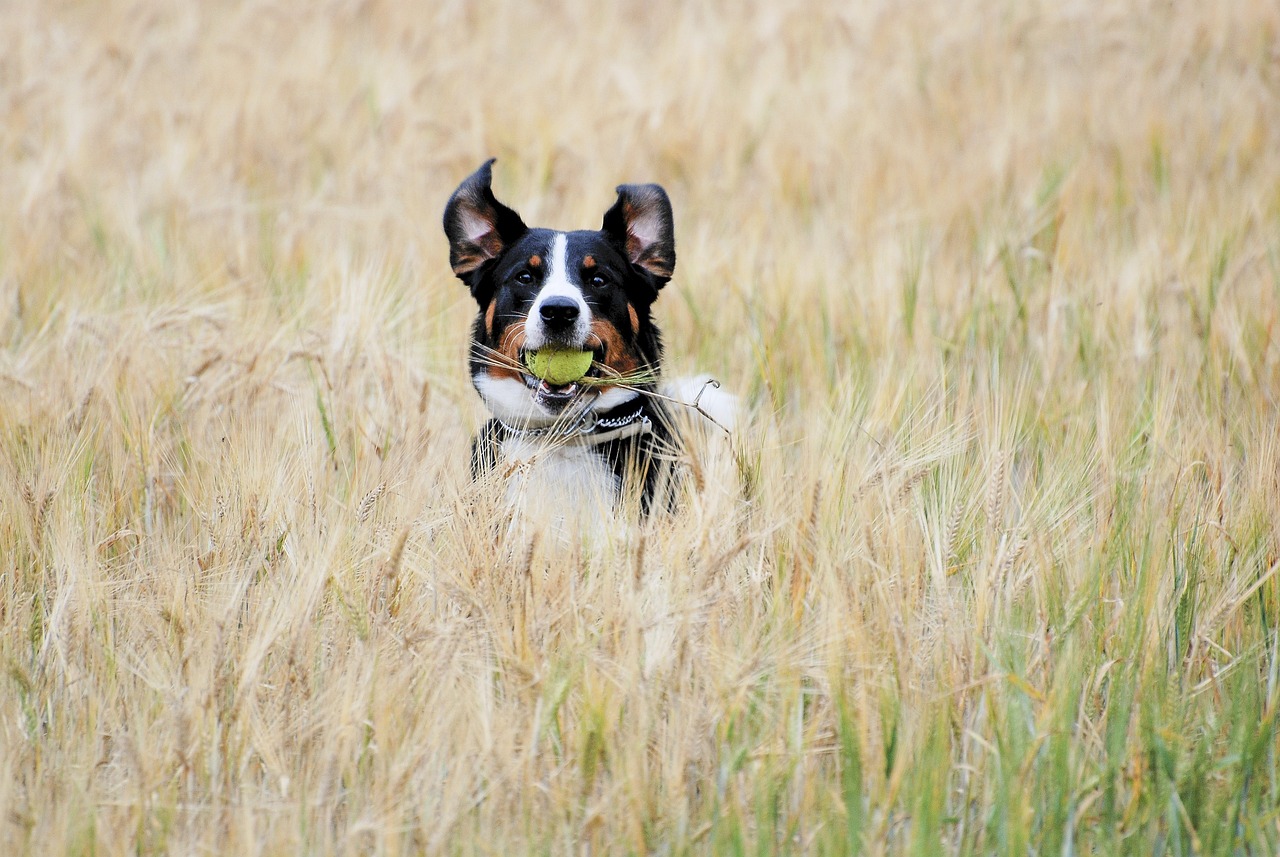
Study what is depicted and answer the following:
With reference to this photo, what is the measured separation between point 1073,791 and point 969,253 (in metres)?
3.49

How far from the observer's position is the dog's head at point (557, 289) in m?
3.63

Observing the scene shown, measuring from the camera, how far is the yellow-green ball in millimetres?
3645

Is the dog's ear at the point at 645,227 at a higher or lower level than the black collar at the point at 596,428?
higher

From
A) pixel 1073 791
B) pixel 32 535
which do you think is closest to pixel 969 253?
pixel 1073 791

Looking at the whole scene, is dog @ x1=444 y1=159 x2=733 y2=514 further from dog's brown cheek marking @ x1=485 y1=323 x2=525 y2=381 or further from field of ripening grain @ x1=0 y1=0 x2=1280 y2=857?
field of ripening grain @ x1=0 y1=0 x2=1280 y2=857

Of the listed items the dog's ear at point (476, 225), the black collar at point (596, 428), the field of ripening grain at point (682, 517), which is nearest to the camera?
the field of ripening grain at point (682, 517)

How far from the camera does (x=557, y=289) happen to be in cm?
365

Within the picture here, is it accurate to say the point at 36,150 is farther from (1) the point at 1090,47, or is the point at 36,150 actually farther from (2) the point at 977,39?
(1) the point at 1090,47

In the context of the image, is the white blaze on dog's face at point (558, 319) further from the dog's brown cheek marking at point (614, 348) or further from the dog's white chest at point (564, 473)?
the dog's white chest at point (564, 473)

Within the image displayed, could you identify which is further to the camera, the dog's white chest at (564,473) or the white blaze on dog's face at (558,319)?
the white blaze on dog's face at (558,319)

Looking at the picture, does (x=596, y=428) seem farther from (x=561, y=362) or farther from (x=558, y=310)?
(x=558, y=310)

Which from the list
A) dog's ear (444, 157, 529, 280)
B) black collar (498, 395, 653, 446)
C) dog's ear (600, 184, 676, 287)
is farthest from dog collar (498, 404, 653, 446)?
dog's ear (444, 157, 529, 280)

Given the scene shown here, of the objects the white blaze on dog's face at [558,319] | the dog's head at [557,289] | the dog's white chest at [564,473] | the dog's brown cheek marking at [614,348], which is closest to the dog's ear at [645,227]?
the dog's head at [557,289]

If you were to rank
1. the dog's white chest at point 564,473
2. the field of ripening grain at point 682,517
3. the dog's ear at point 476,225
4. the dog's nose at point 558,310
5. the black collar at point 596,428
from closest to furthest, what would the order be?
1. the field of ripening grain at point 682,517
2. the dog's white chest at point 564,473
3. the dog's nose at point 558,310
4. the black collar at point 596,428
5. the dog's ear at point 476,225
